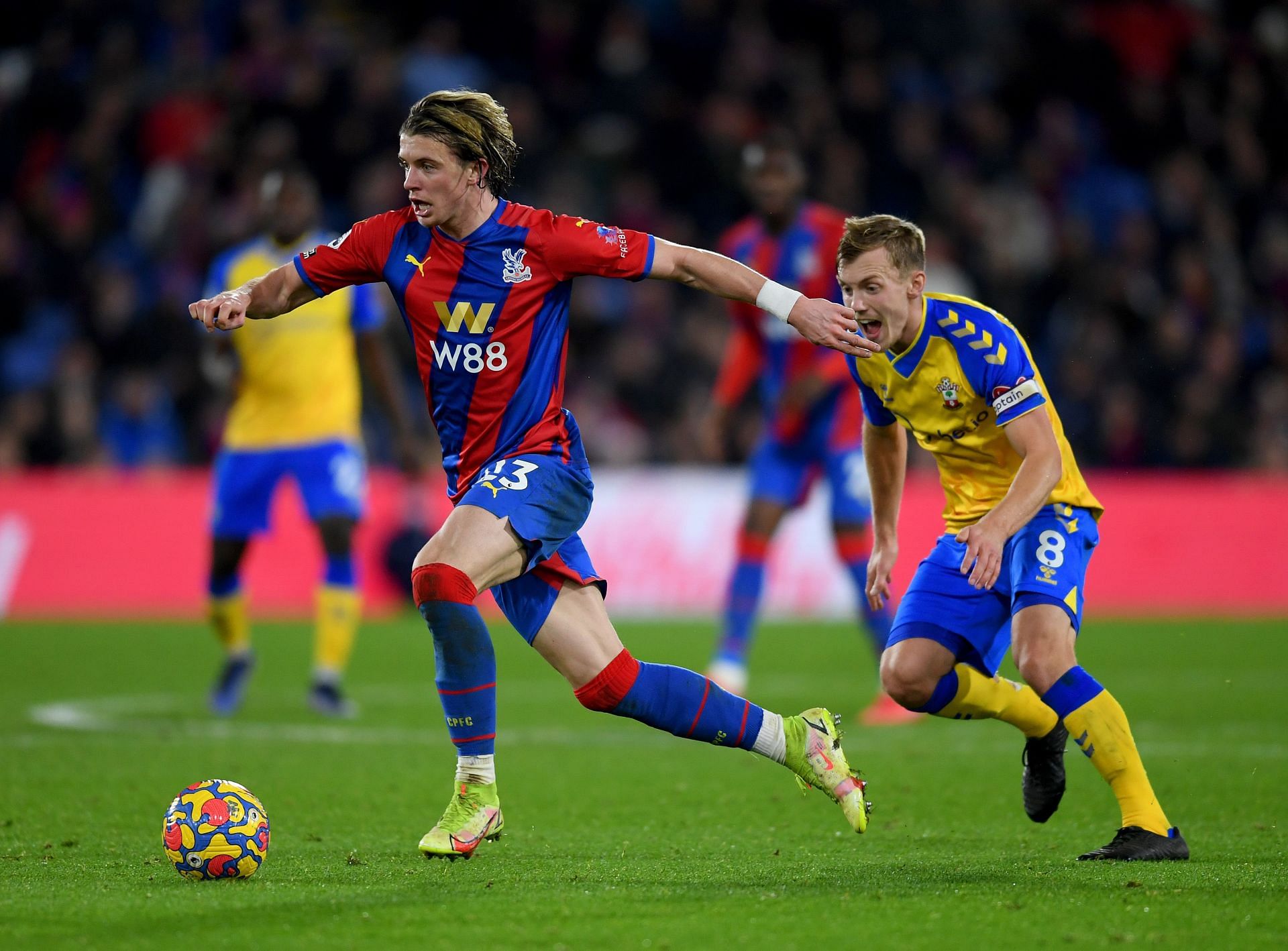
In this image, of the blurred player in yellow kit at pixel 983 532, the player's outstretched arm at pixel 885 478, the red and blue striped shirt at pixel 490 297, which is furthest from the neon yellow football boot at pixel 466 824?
the player's outstretched arm at pixel 885 478

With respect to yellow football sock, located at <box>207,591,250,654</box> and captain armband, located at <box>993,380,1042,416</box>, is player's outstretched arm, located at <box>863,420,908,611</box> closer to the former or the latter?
captain armband, located at <box>993,380,1042,416</box>

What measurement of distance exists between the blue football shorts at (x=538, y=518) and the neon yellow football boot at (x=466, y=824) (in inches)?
19.0

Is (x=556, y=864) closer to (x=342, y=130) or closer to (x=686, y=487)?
(x=686, y=487)

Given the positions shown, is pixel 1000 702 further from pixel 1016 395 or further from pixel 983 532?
pixel 1016 395

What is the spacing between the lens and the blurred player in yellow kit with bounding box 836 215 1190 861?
16.3 ft

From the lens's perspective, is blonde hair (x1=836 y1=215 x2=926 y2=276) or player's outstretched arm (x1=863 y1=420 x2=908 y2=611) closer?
blonde hair (x1=836 y1=215 x2=926 y2=276)

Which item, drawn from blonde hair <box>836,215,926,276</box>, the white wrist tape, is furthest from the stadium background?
the white wrist tape

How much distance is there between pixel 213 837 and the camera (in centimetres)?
459

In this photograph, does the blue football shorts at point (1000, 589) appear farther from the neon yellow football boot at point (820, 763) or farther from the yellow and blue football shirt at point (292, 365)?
the yellow and blue football shirt at point (292, 365)

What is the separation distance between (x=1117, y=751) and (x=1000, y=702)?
1.89 ft

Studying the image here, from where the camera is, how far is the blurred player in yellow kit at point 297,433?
8.77m

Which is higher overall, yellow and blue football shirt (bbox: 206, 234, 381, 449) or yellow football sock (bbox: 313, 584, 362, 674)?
yellow and blue football shirt (bbox: 206, 234, 381, 449)

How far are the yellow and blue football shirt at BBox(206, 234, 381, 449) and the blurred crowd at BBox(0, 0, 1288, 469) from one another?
5831 millimetres

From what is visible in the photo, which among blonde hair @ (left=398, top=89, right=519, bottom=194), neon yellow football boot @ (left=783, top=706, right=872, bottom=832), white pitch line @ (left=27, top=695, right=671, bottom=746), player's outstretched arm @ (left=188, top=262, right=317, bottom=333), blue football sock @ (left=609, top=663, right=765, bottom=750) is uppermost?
blonde hair @ (left=398, top=89, right=519, bottom=194)
